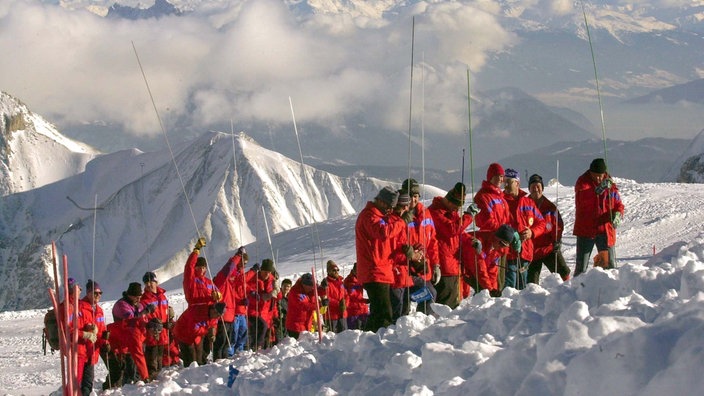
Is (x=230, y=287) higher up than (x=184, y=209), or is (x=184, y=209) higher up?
(x=184, y=209)

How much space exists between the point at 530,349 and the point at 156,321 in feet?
23.2

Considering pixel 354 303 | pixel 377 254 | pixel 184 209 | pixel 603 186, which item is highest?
pixel 184 209

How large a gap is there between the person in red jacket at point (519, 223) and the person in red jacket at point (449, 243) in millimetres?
799

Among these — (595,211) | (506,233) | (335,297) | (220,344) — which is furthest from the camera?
(335,297)

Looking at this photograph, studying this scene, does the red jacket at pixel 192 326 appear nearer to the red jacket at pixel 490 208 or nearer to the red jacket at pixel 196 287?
the red jacket at pixel 196 287

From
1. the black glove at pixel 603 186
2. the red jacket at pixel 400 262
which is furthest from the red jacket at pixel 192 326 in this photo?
the black glove at pixel 603 186

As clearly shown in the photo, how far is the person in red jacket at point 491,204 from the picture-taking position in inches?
390

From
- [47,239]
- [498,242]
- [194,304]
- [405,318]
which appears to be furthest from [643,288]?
[47,239]

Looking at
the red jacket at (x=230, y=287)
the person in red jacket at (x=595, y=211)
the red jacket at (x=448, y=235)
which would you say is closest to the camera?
the red jacket at (x=448, y=235)

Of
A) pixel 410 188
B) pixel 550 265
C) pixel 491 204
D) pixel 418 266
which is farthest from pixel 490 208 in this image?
pixel 550 265

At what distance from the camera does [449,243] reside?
970 cm

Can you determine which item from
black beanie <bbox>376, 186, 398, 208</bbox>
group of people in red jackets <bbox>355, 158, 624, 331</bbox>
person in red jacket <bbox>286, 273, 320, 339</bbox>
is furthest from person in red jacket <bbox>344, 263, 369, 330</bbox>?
black beanie <bbox>376, 186, 398, 208</bbox>

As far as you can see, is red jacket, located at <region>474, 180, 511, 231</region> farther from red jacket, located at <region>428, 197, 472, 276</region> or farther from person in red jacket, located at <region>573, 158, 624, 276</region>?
person in red jacket, located at <region>573, 158, 624, 276</region>

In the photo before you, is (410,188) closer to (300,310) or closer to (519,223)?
(519,223)
